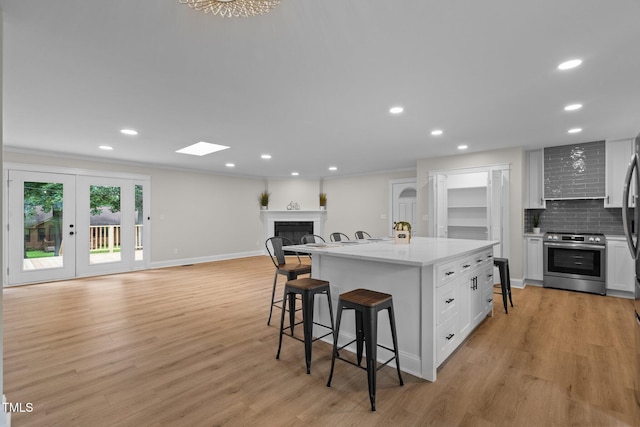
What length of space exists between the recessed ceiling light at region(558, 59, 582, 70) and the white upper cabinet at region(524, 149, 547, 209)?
3.57 meters

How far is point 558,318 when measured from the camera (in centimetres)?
367

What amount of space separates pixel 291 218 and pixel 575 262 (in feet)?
22.3

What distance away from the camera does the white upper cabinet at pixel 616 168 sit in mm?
4734

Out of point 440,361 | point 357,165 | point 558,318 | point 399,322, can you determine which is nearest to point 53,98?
point 399,322

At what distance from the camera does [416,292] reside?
237cm

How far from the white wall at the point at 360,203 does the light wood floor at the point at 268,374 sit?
441 centimetres

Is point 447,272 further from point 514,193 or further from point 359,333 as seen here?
point 514,193

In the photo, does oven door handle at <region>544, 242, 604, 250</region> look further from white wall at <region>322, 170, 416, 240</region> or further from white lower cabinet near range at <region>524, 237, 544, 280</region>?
white wall at <region>322, 170, 416, 240</region>

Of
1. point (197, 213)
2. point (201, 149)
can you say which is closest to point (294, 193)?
point (197, 213)

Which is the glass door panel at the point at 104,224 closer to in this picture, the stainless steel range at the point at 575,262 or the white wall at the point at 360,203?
the white wall at the point at 360,203

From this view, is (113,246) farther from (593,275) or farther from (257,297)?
(593,275)

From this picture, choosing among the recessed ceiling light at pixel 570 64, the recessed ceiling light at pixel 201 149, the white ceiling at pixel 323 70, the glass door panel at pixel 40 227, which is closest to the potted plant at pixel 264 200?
the recessed ceiling light at pixel 201 149

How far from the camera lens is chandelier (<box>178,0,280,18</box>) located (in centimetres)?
159

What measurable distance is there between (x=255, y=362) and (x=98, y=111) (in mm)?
3238
